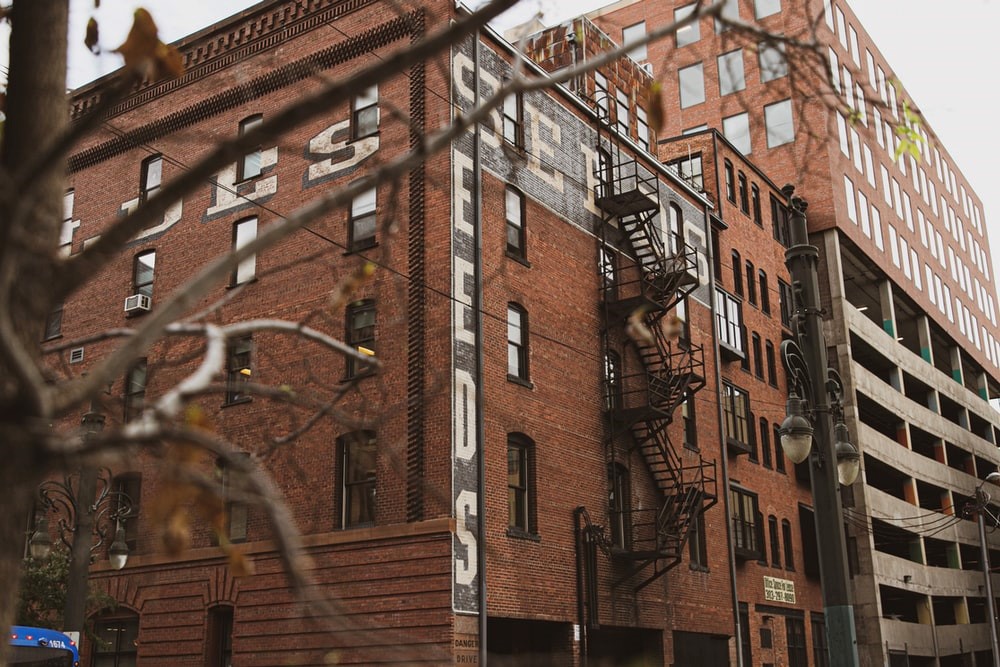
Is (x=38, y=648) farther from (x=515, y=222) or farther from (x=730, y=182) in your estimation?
(x=730, y=182)

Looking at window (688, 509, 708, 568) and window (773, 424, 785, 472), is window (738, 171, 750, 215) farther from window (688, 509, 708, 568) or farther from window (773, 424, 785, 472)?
window (688, 509, 708, 568)

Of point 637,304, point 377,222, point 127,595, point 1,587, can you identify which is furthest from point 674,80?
point 1,587

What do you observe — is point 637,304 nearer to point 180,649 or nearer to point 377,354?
point 377,354

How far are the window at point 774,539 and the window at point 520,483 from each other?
50.4 ft

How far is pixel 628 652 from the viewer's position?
27469 mm

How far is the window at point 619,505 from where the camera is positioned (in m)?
27.0

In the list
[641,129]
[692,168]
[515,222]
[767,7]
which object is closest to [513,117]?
[515,222]

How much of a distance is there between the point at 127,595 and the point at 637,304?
47.9ft

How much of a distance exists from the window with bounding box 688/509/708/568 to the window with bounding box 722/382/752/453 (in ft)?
12.0

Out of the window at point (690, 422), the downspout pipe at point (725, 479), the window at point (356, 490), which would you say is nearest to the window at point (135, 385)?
the window at point (356, 490)

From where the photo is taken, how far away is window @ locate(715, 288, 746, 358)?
35.6 meters

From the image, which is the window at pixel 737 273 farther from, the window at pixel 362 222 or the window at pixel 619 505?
the window at pixel 362 222

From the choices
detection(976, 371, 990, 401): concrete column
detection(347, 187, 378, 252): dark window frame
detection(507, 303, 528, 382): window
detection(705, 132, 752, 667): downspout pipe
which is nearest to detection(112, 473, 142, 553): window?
detection(347, 187, 378, 252): dark window frame

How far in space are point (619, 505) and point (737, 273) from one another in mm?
14220
